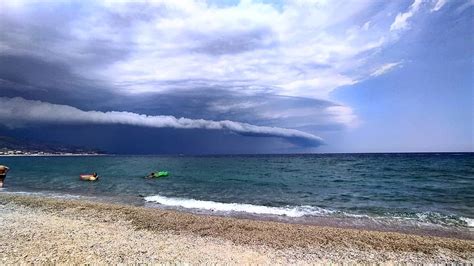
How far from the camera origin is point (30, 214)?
17531 millimetres

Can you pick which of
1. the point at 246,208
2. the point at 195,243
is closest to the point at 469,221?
the point at 246,208

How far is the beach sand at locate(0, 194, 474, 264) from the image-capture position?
34.8 feet

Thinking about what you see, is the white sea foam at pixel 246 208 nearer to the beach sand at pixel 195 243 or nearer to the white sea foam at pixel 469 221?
the beach sand at pixel 195 243

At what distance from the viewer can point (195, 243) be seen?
12492 millimetres

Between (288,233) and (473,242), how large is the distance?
7.76 meters

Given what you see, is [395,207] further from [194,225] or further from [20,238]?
[20,238]

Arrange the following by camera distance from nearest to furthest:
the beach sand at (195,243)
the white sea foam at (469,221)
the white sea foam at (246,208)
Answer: the beach sand at (195,243), the white sea foam at (469,221), the white sea foam at (246,208)

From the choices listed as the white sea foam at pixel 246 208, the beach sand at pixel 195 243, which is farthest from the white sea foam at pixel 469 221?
the white sea foam at pixel 246 208

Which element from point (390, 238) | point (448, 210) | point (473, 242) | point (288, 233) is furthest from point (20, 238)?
point (448, 210)

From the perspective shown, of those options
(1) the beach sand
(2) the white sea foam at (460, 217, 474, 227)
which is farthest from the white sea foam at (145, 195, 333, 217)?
(2) the white sea foam at (460, 217, 474, 227)

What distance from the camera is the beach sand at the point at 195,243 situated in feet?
34.8

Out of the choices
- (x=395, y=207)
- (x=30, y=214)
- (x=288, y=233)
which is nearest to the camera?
(x=288, y=233)

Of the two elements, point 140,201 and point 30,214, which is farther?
point 140,201

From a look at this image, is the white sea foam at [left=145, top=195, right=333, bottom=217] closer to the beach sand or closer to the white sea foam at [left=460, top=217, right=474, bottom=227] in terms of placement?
the beach sand
